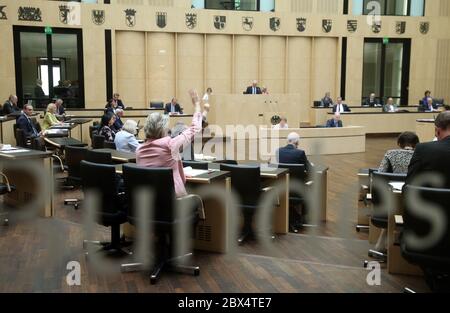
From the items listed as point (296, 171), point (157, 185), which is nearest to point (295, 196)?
point (296, 171)

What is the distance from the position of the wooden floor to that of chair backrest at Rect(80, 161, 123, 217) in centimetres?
57

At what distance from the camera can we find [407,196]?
3514 millimetres

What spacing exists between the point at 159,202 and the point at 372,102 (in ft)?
54.0

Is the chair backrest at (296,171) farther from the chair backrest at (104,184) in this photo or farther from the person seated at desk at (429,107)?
the person seated at desk at (429,107)

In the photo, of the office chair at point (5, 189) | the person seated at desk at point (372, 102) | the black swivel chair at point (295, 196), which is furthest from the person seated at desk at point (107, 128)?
the person seated at desk at point (372, 102)

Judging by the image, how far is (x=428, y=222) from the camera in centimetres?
350

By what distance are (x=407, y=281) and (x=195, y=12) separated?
15.4 m

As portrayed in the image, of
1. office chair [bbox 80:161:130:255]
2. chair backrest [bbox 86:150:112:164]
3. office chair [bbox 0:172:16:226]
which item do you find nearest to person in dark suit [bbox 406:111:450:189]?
office chair [bbox 80:161:130:255]

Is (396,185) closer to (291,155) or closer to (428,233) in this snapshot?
(428,233)

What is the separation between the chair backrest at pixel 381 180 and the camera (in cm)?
482

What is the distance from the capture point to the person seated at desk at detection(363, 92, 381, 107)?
19.3m

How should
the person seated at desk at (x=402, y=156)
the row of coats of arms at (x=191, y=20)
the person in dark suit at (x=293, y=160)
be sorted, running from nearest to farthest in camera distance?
the person seated at desk at (x=402, y=156) < the person in dark suit at (x=293, y=160) < the row of coats of arms at (x=191, y=20)

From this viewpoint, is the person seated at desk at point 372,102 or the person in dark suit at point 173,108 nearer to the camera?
the person in dark suit at point 173,108

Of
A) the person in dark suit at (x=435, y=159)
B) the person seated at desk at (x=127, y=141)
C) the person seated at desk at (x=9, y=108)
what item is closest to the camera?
the person in dark suit at (x=435, y=159)
